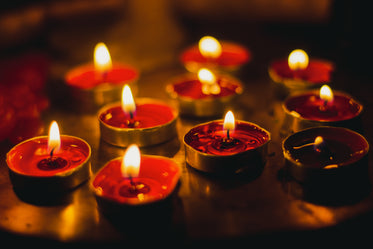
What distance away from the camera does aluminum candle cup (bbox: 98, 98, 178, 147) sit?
177 cm

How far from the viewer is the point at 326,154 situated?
1.60 meters

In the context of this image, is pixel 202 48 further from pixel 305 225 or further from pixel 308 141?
pixel 305 225

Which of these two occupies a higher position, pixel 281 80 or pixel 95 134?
pixel 281 80

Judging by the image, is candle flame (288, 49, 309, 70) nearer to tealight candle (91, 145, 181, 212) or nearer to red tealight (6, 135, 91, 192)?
tealight candle (91, 145, 181, 212)

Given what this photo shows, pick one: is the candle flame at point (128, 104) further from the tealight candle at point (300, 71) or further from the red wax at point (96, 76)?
the tealight candle at point (300, 71)

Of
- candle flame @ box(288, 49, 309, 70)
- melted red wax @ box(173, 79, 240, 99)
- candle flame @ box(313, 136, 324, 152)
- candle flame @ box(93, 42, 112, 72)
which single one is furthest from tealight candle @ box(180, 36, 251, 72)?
candle flame @ box(313, 136, 324, 152)

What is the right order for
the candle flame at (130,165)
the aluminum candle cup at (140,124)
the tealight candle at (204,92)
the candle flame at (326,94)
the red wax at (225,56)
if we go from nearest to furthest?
the candle flame at (130,165) < the aluminum candle cup at (140,124) < the candle flame at (326,94) < the tealight candle at (204,92) < the red wax at (225,56)

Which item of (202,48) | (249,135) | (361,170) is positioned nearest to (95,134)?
(249,135)

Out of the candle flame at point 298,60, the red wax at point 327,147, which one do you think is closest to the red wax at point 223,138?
the red wax at point 327,147

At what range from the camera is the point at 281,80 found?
215 centimetres

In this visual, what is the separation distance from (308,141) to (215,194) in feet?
1.42

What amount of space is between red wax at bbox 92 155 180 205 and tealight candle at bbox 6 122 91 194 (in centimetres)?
9

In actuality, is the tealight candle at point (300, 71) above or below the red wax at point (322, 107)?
above

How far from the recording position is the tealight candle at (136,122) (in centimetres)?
177
